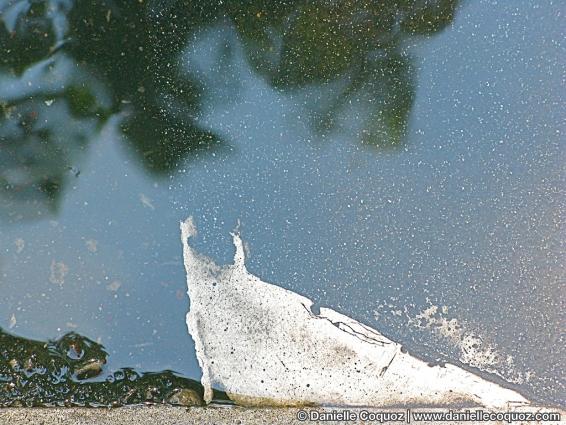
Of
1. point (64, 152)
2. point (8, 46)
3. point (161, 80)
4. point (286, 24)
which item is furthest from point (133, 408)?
point (286, 24)

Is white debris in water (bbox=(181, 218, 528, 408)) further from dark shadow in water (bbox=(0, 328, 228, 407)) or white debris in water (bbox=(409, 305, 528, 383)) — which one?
dark shadow in water (bbox=(0, 328, 228, 407))

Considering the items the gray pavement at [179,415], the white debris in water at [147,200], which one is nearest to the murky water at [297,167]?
the white debris in water at [147,200]

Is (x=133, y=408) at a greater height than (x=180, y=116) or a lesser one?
lesser

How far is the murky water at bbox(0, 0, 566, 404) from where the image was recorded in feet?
5.54

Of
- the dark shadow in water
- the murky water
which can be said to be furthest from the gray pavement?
the murky water

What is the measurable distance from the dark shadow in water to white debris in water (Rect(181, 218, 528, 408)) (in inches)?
6.3

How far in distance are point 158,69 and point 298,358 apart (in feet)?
3.56

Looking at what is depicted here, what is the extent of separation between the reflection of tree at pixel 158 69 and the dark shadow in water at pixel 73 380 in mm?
508

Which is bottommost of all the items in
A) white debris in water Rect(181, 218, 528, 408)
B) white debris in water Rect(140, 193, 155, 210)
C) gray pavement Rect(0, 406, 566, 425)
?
gray pavement Rect(0, 406, 566, 425)

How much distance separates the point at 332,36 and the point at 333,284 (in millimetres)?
838

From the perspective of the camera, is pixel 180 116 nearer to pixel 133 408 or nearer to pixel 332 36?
pixel 332 36

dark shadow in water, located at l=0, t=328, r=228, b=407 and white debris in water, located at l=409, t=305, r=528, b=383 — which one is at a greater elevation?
white debris in water, located at l=409, t=305, r=528, b=383

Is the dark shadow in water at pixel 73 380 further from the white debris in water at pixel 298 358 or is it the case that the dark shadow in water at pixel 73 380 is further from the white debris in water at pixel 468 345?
the white debris in water at pixel 468 345

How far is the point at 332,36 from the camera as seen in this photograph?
1.71 m
